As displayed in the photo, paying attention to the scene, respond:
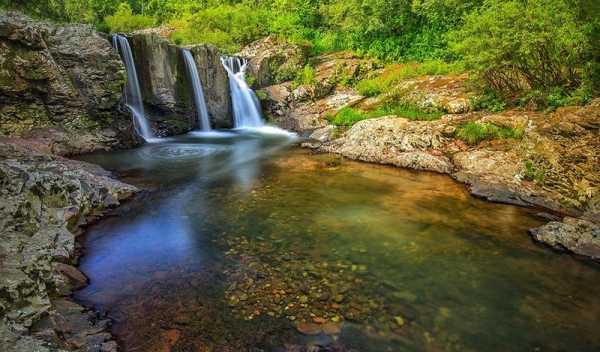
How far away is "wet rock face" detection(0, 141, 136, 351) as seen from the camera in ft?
11.7

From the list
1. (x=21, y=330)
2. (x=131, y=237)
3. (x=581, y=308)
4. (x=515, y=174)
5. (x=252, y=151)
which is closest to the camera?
(x=21, y=330)

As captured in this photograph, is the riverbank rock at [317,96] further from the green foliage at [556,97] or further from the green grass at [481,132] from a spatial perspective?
the green foliage at [556,97]

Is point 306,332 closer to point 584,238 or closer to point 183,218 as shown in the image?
point 183,218

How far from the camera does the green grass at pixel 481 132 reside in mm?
11445

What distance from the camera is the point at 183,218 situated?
7766 millimetres

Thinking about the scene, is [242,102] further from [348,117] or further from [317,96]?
[348,117]

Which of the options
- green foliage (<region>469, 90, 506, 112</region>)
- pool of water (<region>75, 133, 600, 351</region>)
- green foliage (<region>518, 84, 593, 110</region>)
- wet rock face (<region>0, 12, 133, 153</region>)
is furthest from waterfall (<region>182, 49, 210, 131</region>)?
green foliage (<region>518, 84, 593, 110</region>)

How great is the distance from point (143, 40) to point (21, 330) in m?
15.1

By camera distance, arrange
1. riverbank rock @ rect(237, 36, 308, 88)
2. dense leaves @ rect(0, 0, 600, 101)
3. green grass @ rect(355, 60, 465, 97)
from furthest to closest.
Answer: riverbank rock @ rect(237, 36, 308, 88), green grass @ rect(355, 60, 465, 97), dense leaves @ rect(0, 0, 600, 101)

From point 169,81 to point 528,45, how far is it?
14.0m

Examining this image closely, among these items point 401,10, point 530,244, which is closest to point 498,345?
point 530,244

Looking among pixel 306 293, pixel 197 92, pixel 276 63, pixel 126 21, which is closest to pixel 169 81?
pixel 197 92

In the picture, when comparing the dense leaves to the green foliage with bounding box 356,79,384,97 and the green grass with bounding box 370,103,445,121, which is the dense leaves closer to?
the green foliage with bounding box 356,79,384,97

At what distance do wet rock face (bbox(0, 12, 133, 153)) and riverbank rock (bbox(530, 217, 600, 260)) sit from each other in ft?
43.4
